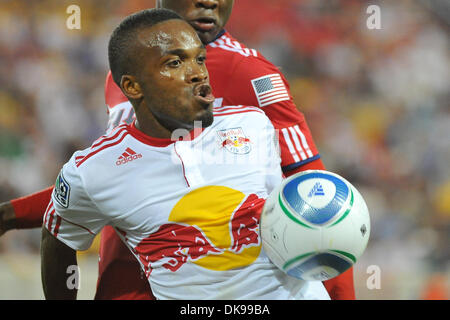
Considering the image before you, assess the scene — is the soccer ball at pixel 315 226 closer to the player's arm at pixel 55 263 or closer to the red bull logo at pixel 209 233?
the red bull logo at pixel 209 233

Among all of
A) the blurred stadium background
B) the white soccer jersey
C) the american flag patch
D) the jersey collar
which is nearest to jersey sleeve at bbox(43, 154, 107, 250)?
the white soccer jersey

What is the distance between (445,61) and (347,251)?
593cm

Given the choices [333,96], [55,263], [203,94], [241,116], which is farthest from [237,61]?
[333,96]

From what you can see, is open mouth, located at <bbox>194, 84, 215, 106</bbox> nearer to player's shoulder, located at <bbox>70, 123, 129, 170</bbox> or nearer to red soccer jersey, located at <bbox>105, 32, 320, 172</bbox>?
player's shoulder, located at <bbox>70, 123, 129, 170</bbox>

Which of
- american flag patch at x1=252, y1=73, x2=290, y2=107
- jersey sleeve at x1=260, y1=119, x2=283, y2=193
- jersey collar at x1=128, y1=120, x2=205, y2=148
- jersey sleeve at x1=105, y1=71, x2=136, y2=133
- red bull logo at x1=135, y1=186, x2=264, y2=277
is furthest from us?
jersey sleeve at x1=105, y1=71, x2=136, y2=133

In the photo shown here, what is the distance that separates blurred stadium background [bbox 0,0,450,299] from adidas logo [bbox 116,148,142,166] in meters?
3.89

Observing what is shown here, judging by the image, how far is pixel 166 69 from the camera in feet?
7.88

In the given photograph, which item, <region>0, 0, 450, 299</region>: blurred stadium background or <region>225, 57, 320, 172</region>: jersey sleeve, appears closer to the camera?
<region>225, 57, 320, 172</region>: jersey sleeve

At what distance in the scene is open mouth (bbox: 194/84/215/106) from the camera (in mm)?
2389

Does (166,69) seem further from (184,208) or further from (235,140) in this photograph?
(184,208)

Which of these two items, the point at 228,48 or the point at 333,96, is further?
the point at 333,96

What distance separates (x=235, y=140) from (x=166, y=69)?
0.39 m

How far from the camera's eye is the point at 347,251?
2102 millimetres
